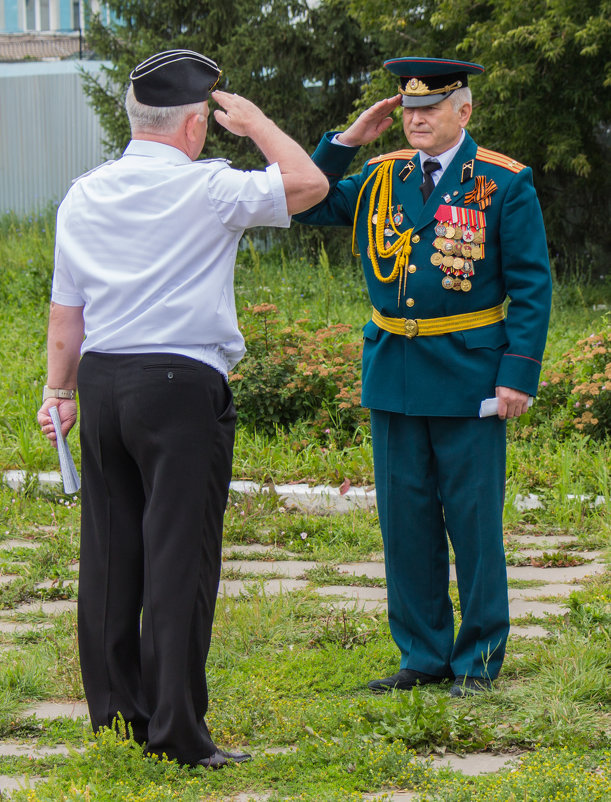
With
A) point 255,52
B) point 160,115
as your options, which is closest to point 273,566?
point 160,115

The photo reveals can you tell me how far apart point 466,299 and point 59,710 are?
6.06 ft

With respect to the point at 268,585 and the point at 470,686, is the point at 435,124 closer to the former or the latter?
the point at 470,686

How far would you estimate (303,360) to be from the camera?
22.4 feet

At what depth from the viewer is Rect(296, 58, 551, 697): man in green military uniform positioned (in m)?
3.31

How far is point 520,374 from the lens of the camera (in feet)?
10.8

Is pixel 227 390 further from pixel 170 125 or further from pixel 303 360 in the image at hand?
pixel 303 360

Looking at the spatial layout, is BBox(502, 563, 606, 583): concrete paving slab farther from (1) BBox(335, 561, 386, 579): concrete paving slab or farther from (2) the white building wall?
(2) the white building wall

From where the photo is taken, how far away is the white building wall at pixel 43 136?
51.6ft

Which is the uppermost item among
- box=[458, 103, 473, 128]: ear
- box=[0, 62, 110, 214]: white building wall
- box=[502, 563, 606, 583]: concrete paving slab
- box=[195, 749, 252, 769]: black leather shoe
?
box=[0, 62, 110, 214]: white building wall

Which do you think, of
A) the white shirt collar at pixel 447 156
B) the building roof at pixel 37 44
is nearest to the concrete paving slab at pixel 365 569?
the white shirt collar at pixel 447 156

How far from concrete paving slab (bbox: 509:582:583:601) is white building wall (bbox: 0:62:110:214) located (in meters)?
12.5

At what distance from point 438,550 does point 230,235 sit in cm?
142

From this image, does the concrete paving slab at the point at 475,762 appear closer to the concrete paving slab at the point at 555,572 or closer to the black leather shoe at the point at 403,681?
the black leather shoe at the point at 403,681

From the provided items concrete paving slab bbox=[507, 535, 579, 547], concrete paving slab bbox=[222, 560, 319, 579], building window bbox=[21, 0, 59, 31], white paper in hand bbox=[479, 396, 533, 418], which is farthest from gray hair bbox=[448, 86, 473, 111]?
building window bbox=[21, 0, 59, 31]
